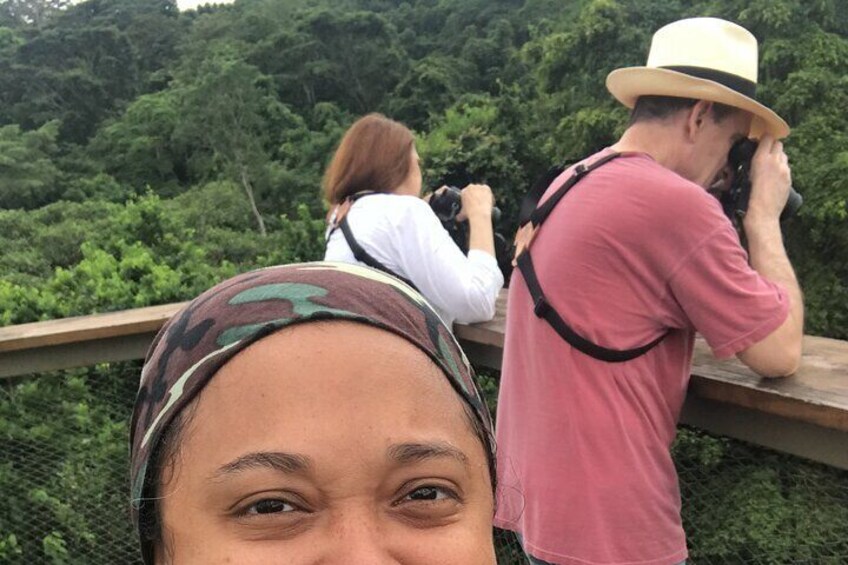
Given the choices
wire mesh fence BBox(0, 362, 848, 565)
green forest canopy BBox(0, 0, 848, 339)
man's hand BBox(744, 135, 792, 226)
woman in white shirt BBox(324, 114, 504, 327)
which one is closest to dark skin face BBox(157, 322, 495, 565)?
man's hand BBox(744, 135, 792, 226)

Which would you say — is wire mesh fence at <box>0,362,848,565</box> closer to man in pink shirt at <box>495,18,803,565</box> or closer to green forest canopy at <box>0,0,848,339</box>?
man in pink shirt at <box>495,18,803,565</box>

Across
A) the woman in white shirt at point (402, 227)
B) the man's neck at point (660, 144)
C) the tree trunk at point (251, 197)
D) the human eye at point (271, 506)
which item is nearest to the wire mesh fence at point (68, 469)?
the woman in white shirt at point (402, 227)

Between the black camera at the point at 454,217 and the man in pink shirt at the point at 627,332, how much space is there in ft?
2.33

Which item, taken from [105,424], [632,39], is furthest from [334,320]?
[632,39]

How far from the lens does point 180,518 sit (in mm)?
788

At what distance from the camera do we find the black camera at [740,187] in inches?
61.4

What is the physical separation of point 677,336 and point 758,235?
28 cm

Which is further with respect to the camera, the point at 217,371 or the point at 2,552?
the point at 2,552

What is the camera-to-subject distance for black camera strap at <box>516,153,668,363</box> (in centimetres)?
137

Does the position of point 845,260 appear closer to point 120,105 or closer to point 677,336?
point 677,336

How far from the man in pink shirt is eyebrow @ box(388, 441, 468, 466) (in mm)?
616

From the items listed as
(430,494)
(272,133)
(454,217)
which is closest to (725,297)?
(430,494)

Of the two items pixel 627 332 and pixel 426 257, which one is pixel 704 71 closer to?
pixel 627 332

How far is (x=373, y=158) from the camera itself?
2.18 meters
